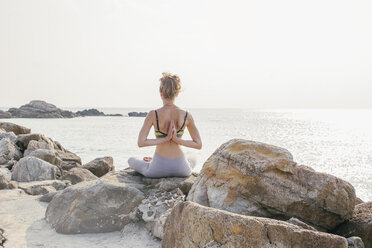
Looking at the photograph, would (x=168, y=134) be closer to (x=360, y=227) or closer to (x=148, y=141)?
(x=148, y=141)

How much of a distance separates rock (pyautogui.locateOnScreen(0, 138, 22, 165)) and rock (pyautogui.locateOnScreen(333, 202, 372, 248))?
436 inches

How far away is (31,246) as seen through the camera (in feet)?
15.2

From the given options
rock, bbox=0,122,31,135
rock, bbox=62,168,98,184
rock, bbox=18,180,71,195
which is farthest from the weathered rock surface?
rock, bbox=0,122,31,135

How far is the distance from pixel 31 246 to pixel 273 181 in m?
3.68

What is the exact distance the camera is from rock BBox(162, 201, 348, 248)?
10.5 ft

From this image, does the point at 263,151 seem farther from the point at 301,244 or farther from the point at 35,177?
the point at 35,177

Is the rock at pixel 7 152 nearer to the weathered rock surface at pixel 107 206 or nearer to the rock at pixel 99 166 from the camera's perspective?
the rock at pixel 99 166

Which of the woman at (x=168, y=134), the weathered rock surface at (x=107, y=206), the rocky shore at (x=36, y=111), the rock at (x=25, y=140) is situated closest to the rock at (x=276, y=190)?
the weathered rock surface at (x=107, y=206)

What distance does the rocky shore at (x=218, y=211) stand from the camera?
340cm

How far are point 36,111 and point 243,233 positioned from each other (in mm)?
86208

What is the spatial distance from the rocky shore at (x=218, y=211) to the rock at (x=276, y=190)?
14 mm

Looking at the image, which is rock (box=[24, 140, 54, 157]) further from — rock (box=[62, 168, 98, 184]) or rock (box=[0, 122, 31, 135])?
rock (box=[0, 122, 31, 135])

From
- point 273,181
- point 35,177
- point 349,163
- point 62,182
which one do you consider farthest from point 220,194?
point 349,163

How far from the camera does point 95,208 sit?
5328 mm
